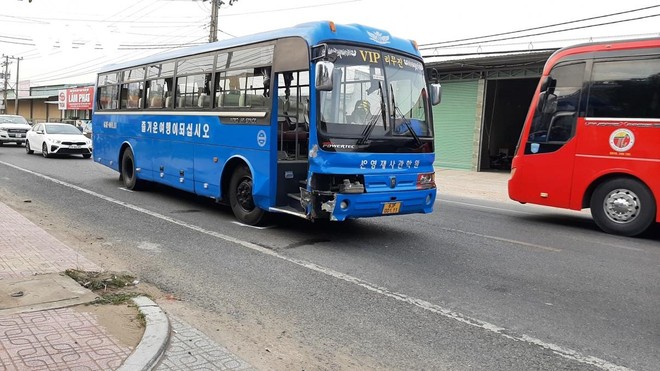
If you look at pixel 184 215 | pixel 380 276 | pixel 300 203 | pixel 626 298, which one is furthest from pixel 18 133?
pixel 626 298

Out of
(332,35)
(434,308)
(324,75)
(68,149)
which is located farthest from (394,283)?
Result: (68,149)

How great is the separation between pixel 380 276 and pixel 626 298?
2.63 metres

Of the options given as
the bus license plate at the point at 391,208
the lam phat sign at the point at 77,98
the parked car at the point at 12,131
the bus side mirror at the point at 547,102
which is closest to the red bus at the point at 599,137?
the bus side mirror at the point at 547,102

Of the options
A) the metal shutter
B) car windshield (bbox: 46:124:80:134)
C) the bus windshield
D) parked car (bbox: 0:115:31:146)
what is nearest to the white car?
car windshield (bbox: 46:124:80:134)

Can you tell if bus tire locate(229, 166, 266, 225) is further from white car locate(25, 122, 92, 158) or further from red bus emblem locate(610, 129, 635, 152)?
white car locate(25, 122, 92, 158)

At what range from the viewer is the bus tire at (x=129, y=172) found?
12.7 m

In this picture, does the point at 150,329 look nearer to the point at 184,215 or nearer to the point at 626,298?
the point at 626,298

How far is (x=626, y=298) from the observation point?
228 inches

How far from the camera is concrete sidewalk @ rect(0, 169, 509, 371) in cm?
373

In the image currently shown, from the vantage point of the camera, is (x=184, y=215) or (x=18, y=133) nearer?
(x=184, y=215)

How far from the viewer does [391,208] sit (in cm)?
779

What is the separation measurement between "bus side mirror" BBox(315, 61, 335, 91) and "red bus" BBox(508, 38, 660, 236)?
17.5 feet

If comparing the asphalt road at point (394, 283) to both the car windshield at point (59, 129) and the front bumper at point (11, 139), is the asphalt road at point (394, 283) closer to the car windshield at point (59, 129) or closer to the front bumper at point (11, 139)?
the car windshield at point (59, 129)

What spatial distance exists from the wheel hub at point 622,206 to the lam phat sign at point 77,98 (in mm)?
45304
